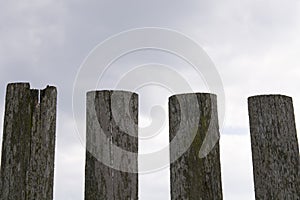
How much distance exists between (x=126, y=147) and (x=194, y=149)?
1.45 feet

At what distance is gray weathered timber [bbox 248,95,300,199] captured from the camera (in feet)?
9.98

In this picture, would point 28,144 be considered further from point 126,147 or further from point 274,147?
point 274,147

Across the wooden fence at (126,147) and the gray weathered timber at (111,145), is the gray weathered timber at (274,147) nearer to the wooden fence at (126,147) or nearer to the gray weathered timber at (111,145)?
the wooden fence at (126,147)

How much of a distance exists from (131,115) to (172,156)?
380mm

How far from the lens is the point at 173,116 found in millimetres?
3094

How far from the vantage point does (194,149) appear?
3045 mm

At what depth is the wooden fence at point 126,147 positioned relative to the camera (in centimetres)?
299

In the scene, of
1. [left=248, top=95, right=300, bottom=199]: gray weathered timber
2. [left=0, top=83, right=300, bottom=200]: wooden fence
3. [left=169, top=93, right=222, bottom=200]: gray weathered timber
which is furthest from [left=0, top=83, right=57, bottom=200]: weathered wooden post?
[left=248, top=95, right=300, bottom=199]: gray weathered timber

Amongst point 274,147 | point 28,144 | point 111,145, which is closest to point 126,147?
point 111,145

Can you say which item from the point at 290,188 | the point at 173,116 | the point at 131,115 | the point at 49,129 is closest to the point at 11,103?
the point at 49,129

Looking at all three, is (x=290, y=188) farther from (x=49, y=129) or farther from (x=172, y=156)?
(x=49, y=129)

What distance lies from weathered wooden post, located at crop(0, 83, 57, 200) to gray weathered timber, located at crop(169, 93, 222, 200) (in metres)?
0.80

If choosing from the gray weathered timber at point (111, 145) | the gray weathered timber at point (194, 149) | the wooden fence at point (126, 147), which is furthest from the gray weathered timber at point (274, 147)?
the gray weathered timber at point (111, 145)

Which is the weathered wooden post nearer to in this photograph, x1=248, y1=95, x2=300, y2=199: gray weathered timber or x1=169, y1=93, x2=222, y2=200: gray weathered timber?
x1=169, y1=93, x2=222, y2=200: gray weathered timber
